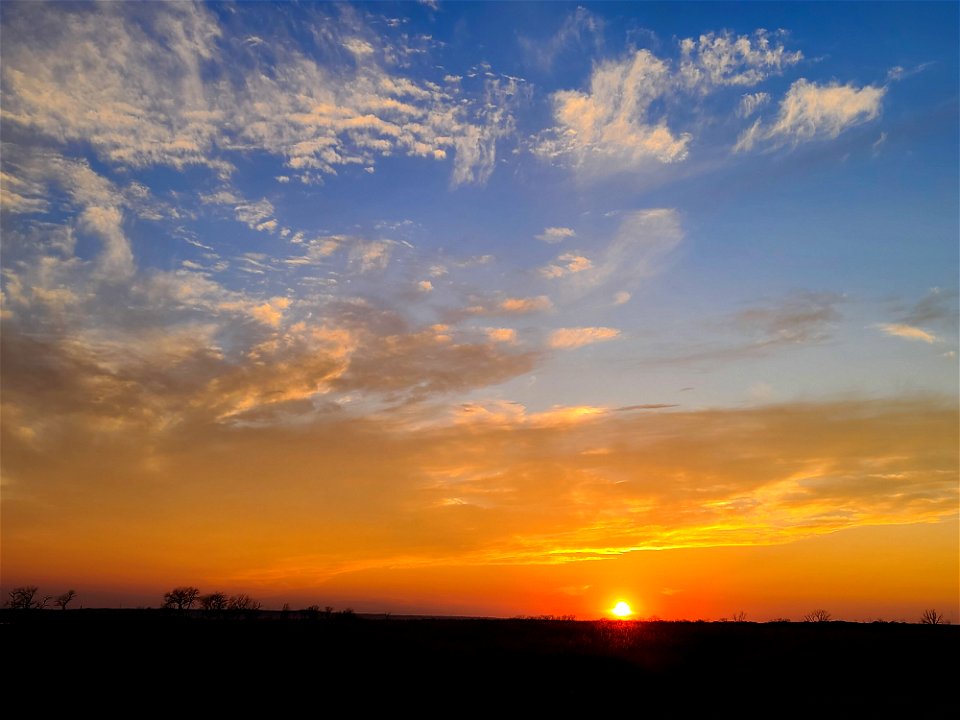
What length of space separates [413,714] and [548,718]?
19.5ft

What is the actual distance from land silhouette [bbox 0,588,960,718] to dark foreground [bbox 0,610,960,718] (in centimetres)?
10

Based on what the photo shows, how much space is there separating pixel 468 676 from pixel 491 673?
62.9 inches

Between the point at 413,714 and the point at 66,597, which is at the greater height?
the point at 66,597

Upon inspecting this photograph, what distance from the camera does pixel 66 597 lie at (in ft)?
573

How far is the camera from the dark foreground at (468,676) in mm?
31406

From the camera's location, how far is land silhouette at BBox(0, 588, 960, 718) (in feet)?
105

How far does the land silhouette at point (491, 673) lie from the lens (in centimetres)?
3192

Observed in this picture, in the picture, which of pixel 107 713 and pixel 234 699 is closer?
pixel 107 713

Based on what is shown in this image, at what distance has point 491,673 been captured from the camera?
127ft

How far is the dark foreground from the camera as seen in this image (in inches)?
1236

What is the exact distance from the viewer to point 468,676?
37.7 metres

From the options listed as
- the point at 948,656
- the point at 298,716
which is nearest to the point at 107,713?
the point at 298,716

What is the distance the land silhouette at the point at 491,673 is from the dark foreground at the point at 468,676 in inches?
3.9

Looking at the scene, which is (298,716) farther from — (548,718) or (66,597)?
(66,597)
